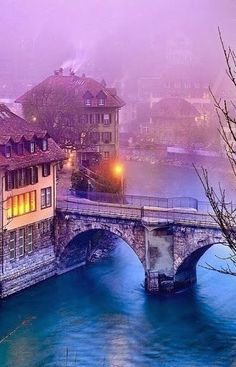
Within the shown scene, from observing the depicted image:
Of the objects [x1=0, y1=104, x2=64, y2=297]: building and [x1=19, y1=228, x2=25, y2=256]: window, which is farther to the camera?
[x1=19, y1=228, x2=25, y2=256]: window

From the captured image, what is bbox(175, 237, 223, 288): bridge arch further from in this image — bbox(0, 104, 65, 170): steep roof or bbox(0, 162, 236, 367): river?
bbox(0, 104, 65, 170): steep roof

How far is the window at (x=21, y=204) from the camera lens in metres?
46.4

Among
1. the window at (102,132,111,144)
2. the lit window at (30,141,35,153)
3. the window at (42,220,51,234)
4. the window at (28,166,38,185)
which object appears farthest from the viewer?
the window at (102,132,111,144)

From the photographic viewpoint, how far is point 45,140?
50.2 m

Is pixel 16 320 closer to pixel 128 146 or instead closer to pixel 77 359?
pixel 77 359

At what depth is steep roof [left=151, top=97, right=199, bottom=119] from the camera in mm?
134375

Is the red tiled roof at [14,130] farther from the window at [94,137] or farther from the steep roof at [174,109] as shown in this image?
the steep roof at [174,109]

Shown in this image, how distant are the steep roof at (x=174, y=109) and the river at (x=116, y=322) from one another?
272 ft

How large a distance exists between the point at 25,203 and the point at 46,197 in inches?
106

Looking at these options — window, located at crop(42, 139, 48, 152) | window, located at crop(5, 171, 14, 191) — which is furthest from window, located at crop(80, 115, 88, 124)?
window, located at crop(5, 171, 14, 191)

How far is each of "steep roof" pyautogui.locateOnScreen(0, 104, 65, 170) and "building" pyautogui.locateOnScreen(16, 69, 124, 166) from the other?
1627 centimetres

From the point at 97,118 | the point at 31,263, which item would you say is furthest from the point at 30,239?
the point at 97,118

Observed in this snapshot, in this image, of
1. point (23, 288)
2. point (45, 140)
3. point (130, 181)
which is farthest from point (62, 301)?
point (130, 181)

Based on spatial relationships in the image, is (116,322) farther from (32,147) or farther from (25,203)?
(32,147)
